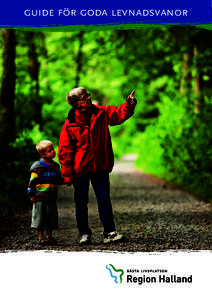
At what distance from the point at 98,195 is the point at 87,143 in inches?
26.4

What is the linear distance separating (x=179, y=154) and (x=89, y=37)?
689 cm

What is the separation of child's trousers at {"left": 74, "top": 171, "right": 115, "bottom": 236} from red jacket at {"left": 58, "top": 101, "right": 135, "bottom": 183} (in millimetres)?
112

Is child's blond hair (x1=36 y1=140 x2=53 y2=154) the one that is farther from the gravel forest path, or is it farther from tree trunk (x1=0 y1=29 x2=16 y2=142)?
tree trunk (x1=0 y1=29 x2=16 y2=142)

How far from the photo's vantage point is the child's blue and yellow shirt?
16.0ft

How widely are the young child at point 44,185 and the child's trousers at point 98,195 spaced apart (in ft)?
0.86

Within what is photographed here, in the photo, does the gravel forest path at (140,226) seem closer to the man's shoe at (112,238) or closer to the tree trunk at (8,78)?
the man's shoe at (112,238)

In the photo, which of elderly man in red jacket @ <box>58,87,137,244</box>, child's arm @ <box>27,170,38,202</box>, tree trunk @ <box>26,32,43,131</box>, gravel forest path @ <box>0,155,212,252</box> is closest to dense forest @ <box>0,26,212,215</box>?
tree trunk @ <box>26,32,43,131</box>

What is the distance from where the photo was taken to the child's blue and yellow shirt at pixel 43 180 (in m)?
4.89

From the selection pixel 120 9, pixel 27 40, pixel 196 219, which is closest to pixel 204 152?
pixel 196 219

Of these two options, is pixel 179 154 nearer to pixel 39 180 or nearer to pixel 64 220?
pixel 64 220

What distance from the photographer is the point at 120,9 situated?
4375 mm

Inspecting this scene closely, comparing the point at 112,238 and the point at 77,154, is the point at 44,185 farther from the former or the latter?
the point at 112,238

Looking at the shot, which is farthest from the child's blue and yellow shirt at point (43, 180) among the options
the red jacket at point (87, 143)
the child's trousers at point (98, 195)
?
the child's trousers at point (98, 195)

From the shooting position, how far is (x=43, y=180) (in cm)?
490
